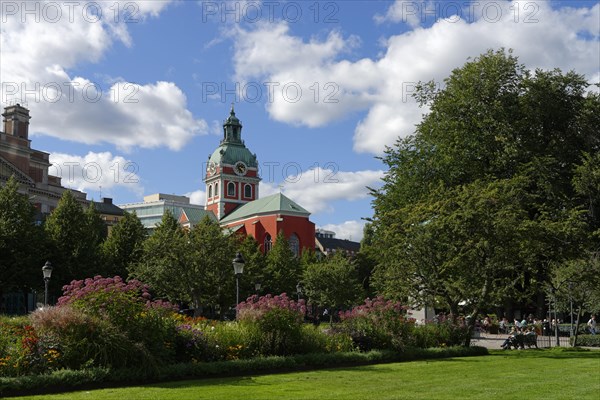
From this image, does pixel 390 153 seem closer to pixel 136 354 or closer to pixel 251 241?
pixel 136 354

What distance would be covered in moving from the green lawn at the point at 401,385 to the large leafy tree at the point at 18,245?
32737mm

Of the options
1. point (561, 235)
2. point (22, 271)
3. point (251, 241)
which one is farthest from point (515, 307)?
point (22, 271)

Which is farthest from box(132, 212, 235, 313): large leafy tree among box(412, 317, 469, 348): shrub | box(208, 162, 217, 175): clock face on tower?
box(208, 162, 217, 175): clock face on tower

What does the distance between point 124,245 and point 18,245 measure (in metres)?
12.1

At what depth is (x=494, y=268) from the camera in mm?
25391

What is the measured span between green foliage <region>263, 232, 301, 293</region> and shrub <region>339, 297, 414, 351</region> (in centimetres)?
4340

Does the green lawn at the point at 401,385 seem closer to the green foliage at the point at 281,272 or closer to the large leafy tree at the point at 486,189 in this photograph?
the large leafy tree at the point at 486,189

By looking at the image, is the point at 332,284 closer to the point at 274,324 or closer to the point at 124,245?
the point at 124,245

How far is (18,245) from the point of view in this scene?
4481cm

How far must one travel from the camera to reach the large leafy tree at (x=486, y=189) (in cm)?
2533

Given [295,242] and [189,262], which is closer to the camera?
[189,262]

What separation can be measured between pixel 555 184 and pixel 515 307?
28038mm

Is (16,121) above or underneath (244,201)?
above

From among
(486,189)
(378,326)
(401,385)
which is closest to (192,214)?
(486,189)
